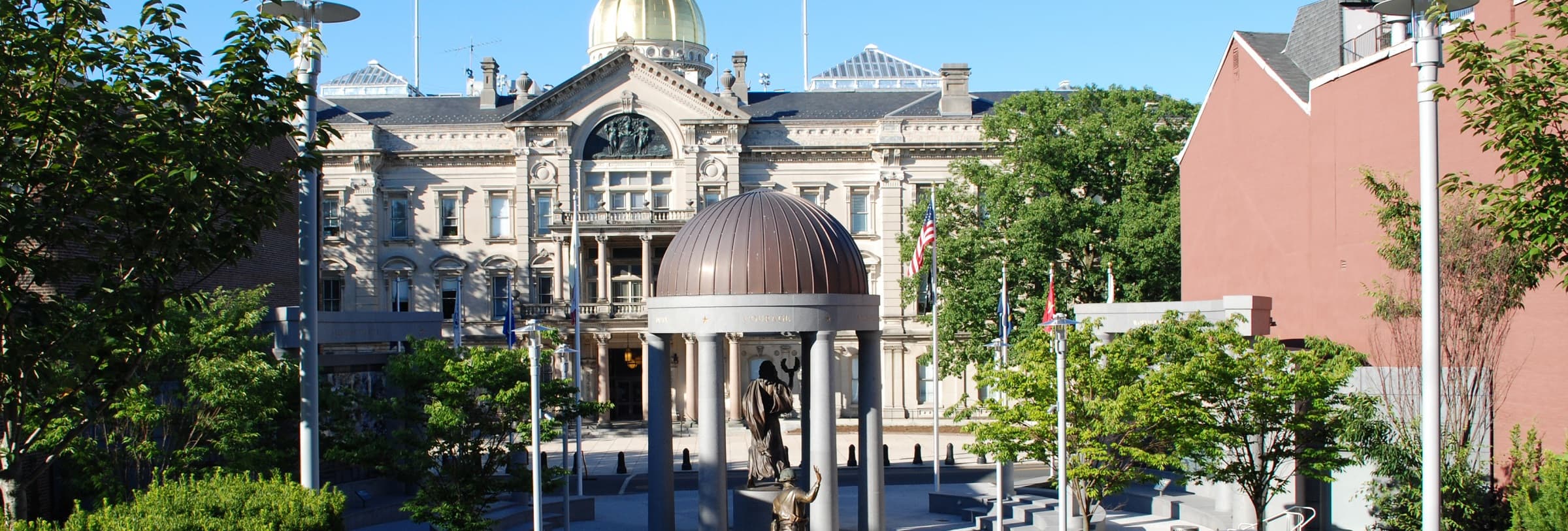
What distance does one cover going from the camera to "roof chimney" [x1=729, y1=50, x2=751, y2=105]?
5891 centimetres

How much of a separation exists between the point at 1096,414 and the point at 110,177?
15831 mm

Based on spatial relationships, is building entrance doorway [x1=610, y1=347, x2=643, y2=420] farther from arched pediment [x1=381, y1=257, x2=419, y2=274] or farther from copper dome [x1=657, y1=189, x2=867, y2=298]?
copper dome [x1=657, y1=189, x2=867, y2=298]

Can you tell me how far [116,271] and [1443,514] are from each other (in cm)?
1812

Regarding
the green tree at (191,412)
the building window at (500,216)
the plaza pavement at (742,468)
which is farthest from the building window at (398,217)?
the green tree at (191,412)

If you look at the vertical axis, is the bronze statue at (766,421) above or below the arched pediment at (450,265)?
below

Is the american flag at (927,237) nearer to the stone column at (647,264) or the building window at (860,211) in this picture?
the stone column at (647,264)

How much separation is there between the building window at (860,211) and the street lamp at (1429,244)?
41.9 m

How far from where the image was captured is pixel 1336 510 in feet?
78.7

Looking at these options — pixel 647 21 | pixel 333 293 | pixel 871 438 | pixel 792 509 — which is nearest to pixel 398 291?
pixel 333 293

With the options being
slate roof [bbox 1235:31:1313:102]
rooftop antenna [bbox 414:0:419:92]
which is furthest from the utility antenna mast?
slate roof [bbox 1235:31:1313:102]

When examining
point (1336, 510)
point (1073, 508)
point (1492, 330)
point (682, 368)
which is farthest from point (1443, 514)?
point (682, 368)

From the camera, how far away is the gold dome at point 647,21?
66.9m

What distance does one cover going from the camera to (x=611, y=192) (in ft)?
181

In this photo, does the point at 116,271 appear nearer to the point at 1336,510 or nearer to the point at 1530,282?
the point at 1530,282
